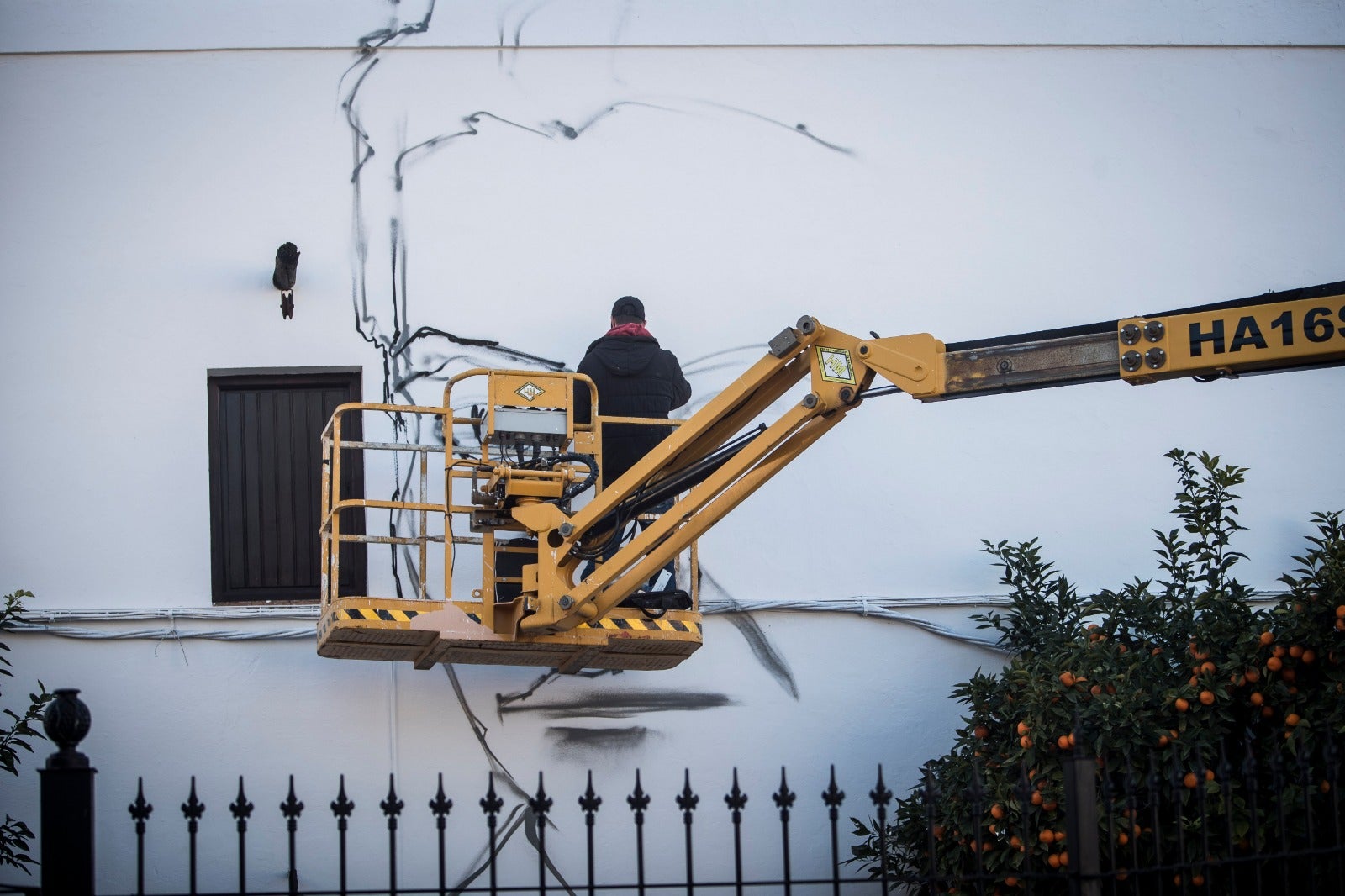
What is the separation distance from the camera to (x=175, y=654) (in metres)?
10.6

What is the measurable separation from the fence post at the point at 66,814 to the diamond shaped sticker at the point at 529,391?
3.08 meters

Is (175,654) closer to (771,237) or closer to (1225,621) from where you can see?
(771,237)

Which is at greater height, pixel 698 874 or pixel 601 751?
pixel 601 751

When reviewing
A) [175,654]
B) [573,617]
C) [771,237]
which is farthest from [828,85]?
[175,654]

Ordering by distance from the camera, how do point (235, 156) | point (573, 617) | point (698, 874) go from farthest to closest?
point (235, 156) → point (698, 874) → point (573, 617)

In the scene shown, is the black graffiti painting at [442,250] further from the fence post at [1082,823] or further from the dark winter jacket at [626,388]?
the fence post at [1082,823]

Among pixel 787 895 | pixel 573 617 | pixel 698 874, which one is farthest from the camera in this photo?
pixel 698 874

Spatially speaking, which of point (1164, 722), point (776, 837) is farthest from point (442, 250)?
point (1164, 722)

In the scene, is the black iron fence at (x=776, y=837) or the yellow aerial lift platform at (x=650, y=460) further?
the yellow aerial lift platform at (x=650, y=460)

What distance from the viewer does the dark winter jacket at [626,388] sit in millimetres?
10164

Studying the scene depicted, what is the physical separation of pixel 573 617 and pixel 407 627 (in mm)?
868

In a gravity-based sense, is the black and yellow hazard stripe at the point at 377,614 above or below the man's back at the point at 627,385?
below

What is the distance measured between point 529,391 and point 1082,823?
3.65 meters

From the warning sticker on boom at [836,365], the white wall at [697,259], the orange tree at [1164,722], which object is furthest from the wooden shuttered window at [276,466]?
the warning sticker on boom at [836,365]
